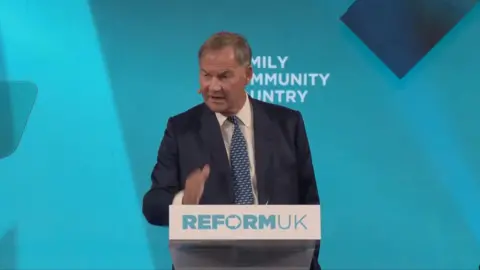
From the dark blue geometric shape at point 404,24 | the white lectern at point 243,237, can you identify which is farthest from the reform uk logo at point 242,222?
the dark blue geometric shape at point 404,24

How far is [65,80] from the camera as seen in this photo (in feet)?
9.43

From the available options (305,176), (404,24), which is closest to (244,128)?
(305,176)

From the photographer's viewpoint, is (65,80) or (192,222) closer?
(192,222)

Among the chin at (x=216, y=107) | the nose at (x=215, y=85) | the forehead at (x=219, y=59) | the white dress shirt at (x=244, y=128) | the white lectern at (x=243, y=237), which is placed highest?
the forehead at (x=219, y=59)

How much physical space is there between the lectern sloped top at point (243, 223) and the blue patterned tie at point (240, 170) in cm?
62

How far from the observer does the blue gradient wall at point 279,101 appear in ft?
9.45

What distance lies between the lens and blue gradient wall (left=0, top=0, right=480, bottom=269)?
113 inches

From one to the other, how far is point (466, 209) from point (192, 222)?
1.86m

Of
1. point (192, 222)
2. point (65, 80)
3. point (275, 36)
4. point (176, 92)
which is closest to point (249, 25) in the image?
point (275, 36)

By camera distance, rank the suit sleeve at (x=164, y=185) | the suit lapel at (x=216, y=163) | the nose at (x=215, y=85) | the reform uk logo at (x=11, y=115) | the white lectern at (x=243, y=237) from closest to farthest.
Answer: the white lectern at (x=243, y=237) < the suit sleeve at (x=164, y=185) < the nose at (x=215, y=85) < the suit lapel at (x=216, y=163) < the reform uk logo at (x=11, y=115)

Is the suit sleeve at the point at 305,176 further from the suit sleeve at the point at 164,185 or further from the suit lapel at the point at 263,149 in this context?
the suit sleeve at the point at 164,185

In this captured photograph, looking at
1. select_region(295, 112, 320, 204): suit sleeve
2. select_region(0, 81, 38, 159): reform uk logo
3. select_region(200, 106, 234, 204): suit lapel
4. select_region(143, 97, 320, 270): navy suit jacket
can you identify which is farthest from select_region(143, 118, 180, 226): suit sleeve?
select_region(0, 81, 38, 159): reform uk logo

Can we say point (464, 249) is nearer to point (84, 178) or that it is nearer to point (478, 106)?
point (478, 106)

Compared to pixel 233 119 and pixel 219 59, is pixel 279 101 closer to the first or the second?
pixel 233 119
